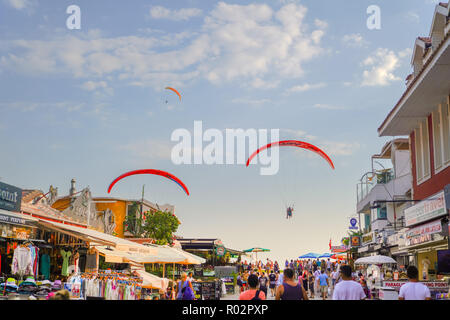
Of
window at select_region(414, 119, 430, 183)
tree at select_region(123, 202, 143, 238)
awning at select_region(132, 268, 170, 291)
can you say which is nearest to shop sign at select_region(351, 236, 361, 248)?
tree at select_region(123, 202, 143, 238)

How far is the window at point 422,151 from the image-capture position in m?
21.6

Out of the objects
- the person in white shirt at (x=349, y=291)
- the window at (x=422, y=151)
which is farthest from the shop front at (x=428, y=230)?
the person in white shirt at (x=349, y=291)

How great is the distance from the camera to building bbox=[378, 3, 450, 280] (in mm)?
17266

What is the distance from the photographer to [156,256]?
73.9 feet

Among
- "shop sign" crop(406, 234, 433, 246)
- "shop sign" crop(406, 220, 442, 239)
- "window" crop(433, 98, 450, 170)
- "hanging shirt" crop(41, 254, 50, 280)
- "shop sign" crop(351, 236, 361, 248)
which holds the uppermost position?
"window" crop(433, 98, 450, 170)

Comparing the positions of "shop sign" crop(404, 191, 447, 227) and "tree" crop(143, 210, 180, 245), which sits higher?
"tree" crop(143, 210, 180, 245)

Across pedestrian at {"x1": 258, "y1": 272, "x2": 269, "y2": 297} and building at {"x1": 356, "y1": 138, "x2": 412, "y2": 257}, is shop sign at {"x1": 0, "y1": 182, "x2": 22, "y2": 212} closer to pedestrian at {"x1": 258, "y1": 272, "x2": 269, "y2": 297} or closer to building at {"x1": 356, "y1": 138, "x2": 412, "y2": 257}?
pedestrian at {"x1": 258, "y1": 272, "x2": 269, "y2": 297}

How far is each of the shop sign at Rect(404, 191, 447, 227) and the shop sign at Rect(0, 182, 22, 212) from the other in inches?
577

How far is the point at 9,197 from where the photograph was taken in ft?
58.2

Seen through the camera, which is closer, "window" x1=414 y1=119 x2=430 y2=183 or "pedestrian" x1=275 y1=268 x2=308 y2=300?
"pedestrian" x1=275 y1=268 x2=308 y2=300

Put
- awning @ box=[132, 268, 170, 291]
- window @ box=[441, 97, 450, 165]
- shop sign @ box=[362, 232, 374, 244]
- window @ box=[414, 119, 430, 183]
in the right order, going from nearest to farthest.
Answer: window @ box=[441, 97, 450, 165] < awning @ box=[132, 268, 170, 291] < window @ box=[414, 119, 430, 183] < shop sign @ box=[362, 232, 374, 244]

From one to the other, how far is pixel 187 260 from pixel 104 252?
5.43 m

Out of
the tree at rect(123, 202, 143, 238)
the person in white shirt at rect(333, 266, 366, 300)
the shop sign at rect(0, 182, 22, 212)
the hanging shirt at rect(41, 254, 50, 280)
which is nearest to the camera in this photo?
the person in white shirt at rect(333, 266, 366, 300)
